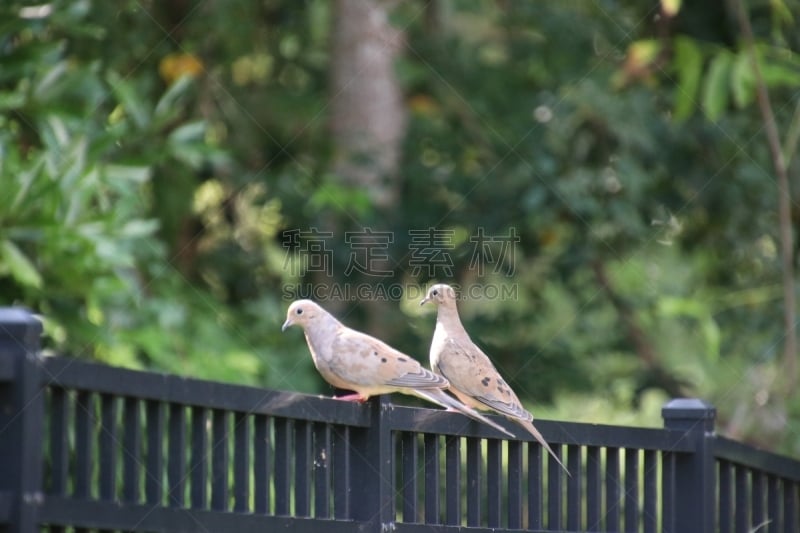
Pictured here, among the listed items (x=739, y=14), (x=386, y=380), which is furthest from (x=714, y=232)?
(x=386, y=380)

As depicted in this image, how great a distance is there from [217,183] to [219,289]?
794 mm

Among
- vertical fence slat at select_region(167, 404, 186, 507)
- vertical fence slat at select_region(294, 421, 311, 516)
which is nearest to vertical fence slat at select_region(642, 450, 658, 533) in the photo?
vertical fence slat at select_region(294, 421, 311, 516)

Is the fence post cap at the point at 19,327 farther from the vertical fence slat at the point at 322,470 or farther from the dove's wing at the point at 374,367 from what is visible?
the dove's wing at the point at 374,367

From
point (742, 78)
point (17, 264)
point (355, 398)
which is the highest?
point (742, 78)

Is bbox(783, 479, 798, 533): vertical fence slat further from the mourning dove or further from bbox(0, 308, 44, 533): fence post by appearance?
bbox(0, 308, 44, 533): fence post

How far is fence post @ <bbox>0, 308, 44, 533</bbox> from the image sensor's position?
2234mm

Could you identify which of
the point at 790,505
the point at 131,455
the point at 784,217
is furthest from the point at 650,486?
the point at 784,217

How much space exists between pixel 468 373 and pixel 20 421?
1805mm

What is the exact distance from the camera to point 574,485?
3.69m

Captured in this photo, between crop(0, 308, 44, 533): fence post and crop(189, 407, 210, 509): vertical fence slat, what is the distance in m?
0.50

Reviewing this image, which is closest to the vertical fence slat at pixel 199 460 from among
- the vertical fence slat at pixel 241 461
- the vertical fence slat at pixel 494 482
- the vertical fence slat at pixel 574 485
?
the vertical fence slat at pixel 241 461

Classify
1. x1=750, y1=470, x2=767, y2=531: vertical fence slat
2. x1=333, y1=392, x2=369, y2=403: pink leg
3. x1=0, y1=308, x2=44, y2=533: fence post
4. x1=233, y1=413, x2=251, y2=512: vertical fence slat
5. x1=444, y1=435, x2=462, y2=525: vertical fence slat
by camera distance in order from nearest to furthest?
x1=0, y1=308, x2=44, y2=533: fence post, x1=233, y1=413, x2=251, y2=512: vertical fence slat, x1=333, y1=392, x2=369, y2=403: pink leg, x1=444, y1=435, x2=462, y2=525: vertical fence slat, x1=750, y1=470, x2=767, y2=531: vertical fence slat

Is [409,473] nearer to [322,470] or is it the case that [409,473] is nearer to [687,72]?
[322,470]

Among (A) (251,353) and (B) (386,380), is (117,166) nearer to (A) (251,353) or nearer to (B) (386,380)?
(A) (251,353)
